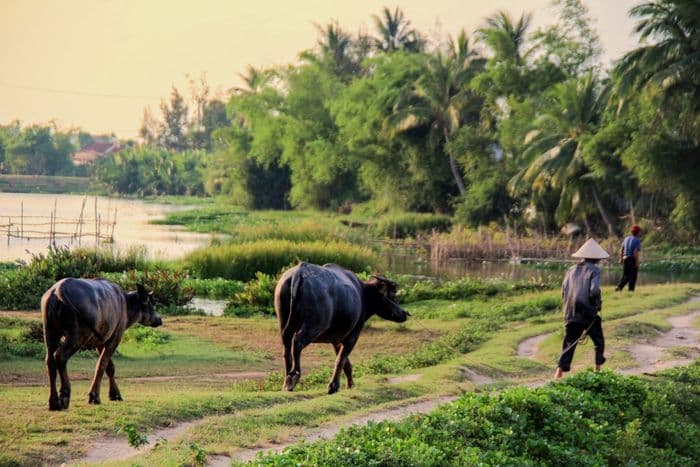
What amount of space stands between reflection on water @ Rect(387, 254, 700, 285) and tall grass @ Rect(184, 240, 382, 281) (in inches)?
215

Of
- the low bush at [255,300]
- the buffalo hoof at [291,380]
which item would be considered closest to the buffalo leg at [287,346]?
the buffalo hoof at [291,380]

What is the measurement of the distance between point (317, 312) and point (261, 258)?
57.6 ft

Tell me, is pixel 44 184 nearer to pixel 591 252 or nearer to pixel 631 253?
Answer: pixel 631 253

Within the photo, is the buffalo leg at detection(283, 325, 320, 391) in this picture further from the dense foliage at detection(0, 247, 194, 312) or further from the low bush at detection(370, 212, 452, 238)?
the low bush at detection(370, 212, 452, 238)

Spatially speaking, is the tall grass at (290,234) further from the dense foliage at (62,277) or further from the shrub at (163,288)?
the shrub at (163,288)

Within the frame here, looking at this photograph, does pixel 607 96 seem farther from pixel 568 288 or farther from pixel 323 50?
pixel 323 50

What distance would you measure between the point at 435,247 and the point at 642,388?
2911 cm

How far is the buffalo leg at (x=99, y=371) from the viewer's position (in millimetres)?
11062

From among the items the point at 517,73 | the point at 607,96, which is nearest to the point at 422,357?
the point at 607,96

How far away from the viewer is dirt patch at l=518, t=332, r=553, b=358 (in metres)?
18.2

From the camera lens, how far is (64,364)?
1054 centimetres

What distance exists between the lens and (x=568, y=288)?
46.5 feet

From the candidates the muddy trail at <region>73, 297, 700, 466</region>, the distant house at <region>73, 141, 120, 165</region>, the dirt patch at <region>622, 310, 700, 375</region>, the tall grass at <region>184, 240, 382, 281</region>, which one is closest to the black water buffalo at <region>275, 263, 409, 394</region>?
the muddy trail at <region>73, 297, 700, 466</region>

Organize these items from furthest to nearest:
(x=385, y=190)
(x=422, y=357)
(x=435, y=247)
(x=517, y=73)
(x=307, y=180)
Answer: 1. (x=307, y=180)
2. (x=385, y=190)
3. (x=517, y=73)
4. (x=435, y=247)
5. (x=422, y=357)
